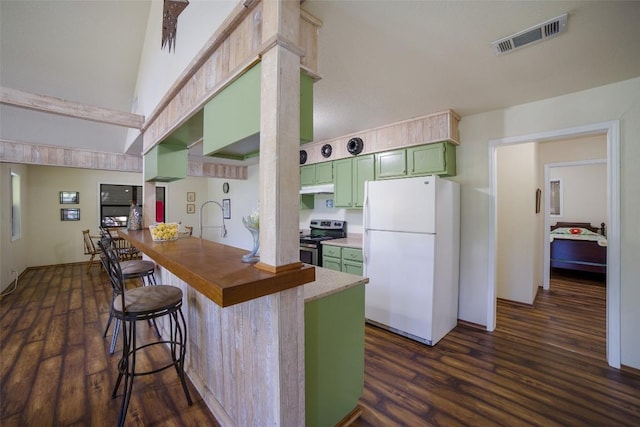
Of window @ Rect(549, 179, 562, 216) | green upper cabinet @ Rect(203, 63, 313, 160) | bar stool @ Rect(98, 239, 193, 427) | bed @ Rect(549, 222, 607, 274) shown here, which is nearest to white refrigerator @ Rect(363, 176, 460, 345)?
green upper cabinet @ Rect(203, 63, 313, 160)

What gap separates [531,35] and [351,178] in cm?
244

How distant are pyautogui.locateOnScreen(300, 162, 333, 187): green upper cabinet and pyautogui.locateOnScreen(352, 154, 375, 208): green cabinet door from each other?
0.51 meters

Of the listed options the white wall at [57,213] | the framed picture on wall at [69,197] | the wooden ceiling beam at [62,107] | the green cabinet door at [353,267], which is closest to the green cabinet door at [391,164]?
the green cabinet door at [353,267]

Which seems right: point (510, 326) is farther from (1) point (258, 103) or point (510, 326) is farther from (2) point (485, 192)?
(1) point (258, 103)

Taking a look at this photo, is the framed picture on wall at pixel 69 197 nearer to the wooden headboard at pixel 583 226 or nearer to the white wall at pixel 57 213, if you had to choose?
the white wall at pixel 57 213

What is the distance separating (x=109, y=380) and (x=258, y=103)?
2429 millimetres

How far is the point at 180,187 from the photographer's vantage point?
7848 millimetres

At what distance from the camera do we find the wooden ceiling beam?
8.48 ft

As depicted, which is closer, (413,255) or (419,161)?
(413,255)

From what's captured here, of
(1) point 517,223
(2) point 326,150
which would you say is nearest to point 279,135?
(2) point 326,150

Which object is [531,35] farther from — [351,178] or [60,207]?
[60,207]

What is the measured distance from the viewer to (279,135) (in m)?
1.11

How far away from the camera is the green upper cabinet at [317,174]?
421 cm

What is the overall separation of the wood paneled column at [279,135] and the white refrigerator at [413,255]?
5.98 feet
